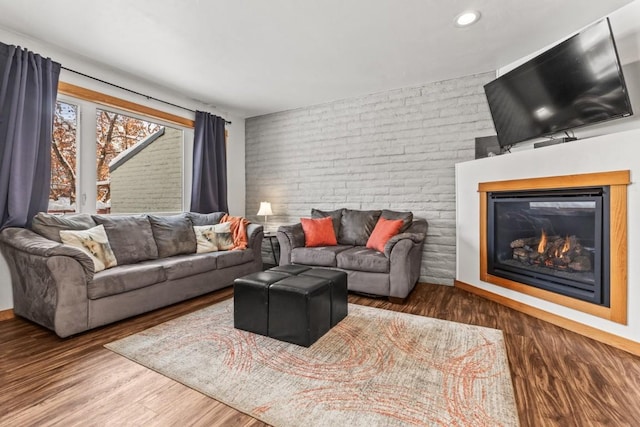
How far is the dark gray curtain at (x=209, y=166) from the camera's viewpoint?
14.1 ft

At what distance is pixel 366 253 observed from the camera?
3199mm

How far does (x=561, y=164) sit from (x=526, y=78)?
80 cm

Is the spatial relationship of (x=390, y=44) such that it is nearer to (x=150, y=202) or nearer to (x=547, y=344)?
(x=547, y=344)

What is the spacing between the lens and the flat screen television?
2133 mm

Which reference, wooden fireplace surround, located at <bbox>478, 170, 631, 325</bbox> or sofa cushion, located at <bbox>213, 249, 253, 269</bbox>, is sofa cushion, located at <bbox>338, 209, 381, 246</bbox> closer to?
sofa cushion, located at <bbox>213, 249, 253, 269</bbox>

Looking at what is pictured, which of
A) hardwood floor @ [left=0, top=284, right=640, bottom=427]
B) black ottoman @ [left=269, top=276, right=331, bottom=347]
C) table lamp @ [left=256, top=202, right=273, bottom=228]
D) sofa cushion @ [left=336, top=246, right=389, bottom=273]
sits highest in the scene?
table lamp @ [left=256, top=202, right=273, bottom=228]

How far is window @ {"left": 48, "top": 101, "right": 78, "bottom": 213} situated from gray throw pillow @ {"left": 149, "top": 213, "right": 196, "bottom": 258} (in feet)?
2.52

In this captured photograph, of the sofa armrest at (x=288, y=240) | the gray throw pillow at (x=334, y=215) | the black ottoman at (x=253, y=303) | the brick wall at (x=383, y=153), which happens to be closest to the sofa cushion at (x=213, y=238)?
the sofa armrest at (x=288, y=240)

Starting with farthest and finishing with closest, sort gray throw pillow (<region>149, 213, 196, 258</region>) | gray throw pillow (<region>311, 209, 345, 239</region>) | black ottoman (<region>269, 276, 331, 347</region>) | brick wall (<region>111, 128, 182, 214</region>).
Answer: gray throw pillow (<region>311, 209, 345, 239</region>) < brick wall (<region>111, 128, 182, 214</region>) < gray throw pillow (<region>149, 213, 196, 258</region>) < black ottoman (<region>269, 276, 331, 347</region>)

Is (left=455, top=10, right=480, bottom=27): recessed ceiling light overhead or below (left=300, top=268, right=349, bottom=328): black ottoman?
overhead

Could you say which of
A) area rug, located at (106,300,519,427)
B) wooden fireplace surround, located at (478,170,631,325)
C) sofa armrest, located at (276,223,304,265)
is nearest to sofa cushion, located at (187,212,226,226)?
sofa armrest, located at (276,223,304,265)

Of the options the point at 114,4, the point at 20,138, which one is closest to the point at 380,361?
the point at 114,4

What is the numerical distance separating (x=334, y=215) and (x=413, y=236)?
1.24 m

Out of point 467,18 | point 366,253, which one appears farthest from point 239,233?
point 467,18
